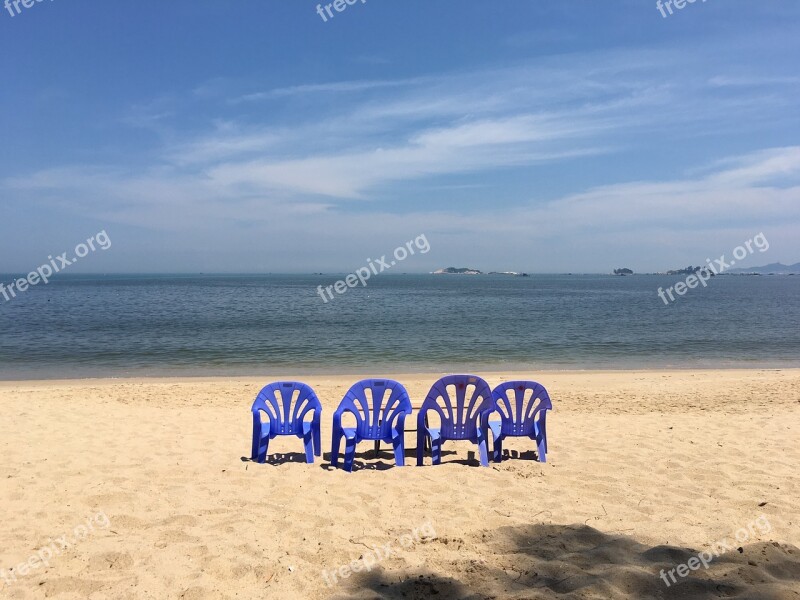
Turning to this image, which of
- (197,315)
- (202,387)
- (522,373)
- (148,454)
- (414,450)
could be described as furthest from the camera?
(197,315)

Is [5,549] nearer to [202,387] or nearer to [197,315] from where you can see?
[202,387]

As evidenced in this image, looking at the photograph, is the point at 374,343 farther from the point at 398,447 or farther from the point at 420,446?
the point at 420,446

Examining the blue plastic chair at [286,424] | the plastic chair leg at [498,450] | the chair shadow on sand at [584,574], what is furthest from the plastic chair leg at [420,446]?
the chair shadow on sand at [584,574]

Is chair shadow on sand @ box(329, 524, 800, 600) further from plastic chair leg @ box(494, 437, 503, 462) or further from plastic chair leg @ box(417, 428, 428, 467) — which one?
plastic chair leg @ box(494, 437, 503, 462)

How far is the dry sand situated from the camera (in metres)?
3.57

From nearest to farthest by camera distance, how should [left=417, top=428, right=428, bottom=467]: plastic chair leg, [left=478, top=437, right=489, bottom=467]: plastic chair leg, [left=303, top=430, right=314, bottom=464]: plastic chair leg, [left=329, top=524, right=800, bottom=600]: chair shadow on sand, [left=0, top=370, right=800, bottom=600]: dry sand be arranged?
[left=329, top=524, right=800, bottom=600]: chair shadow on sand
[left=0, top=370, right=800, bottom=600]: dry sand
[left=478, top=437, right=489, bottom=467]: plastic chair leg
[left=417, top=428, right=428, bottom=467]: plastic chair leg
[left=303, top=430, right=314, bottom=464]: plastic chair leg

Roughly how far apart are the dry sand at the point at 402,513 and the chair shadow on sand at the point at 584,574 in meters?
0.01

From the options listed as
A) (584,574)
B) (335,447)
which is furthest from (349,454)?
(584,574)

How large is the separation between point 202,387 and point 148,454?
7120mm

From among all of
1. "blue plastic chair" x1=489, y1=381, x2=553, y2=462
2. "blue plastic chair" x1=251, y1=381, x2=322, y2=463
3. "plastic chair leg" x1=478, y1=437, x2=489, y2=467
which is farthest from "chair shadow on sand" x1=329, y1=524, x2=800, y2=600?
"blue plastic chair" x1=251, y1=381, x2=322, y2=463

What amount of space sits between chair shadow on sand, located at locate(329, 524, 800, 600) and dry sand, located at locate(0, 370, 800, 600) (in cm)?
1

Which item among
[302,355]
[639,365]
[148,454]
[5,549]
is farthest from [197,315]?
[5,549]

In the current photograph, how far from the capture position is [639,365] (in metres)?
18.9

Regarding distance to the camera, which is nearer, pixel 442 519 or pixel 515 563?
pixel 515 563
